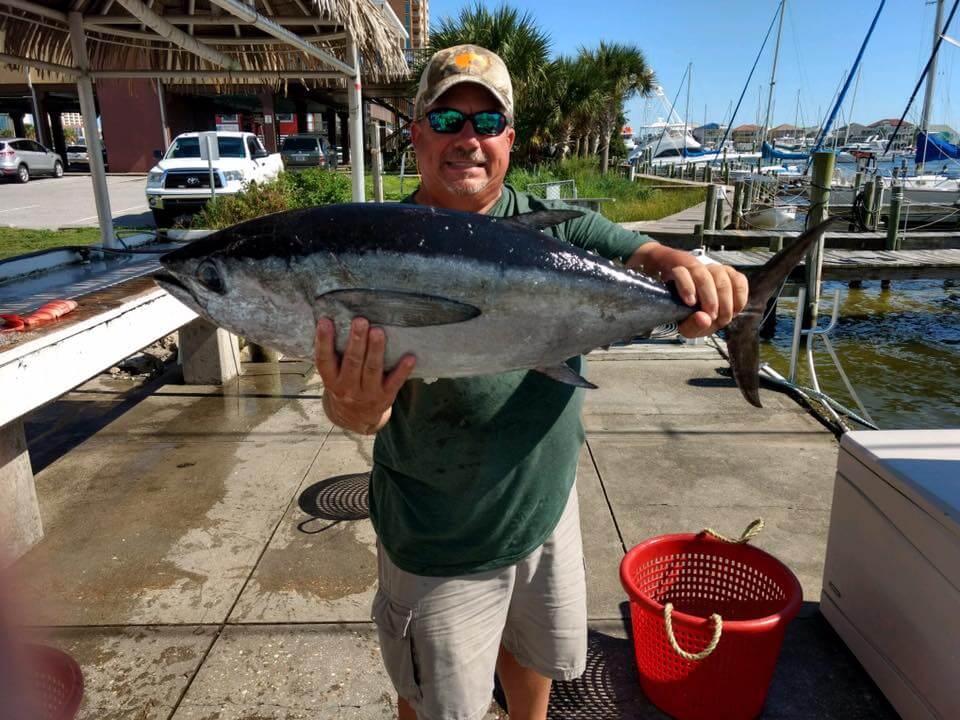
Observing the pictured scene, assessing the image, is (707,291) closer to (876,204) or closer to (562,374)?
(562,374)

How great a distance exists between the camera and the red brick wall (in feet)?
95.1

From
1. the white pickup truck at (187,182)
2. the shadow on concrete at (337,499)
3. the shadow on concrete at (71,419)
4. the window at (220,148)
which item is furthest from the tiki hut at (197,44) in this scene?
the window at (220,148)

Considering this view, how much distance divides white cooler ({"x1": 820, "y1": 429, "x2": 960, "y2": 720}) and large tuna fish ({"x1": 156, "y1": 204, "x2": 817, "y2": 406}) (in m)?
1.50

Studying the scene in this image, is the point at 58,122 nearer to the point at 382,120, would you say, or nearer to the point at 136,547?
the point at 382,120

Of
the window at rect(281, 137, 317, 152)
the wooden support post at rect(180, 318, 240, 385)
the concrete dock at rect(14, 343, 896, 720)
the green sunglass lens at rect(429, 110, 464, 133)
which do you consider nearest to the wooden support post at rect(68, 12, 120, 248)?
the wooden support post at rect(180, 318, 240, 385)

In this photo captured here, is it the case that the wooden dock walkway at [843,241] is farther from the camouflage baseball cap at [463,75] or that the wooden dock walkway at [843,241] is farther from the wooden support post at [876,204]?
the camouflage baseball cap at [463,75]

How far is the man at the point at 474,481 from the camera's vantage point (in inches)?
73.0

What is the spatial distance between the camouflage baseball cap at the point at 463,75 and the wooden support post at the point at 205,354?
15.2ft

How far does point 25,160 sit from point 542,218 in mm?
30565

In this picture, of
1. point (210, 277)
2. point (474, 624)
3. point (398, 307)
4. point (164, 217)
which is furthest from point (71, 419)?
point (164, 217)

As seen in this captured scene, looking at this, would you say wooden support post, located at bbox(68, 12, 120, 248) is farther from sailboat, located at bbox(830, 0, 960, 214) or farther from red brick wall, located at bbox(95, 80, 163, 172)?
red brick wall, located at bbox(95, 80, 163, 172)

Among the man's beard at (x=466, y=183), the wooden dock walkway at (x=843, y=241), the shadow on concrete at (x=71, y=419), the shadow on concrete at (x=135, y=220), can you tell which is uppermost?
the man's beard at (x=466, y=183)

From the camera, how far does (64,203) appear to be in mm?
19188

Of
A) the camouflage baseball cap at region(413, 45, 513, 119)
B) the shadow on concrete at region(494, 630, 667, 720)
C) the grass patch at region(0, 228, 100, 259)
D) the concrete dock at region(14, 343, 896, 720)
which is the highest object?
the camouflage baseball cap at region(413, 45, 513, 119)
